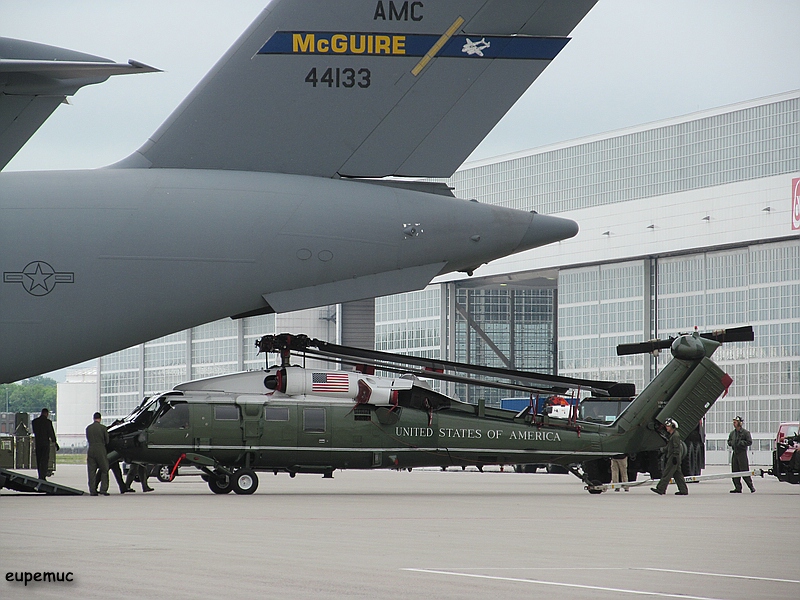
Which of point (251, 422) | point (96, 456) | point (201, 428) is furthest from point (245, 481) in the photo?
point (96, 456)

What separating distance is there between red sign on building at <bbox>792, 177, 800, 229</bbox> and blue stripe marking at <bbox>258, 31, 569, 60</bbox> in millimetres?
32704

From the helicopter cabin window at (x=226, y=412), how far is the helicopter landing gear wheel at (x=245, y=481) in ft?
2.93

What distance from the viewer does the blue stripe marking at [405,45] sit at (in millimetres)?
10828

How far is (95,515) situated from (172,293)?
3.56 m

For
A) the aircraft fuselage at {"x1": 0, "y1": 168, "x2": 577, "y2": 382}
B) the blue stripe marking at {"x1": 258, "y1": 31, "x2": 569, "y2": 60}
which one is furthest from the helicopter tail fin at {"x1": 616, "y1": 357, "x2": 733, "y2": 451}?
the blue stripe marking at {"x1": 258, "y1": 31, "x2": 569, "y2": 60}

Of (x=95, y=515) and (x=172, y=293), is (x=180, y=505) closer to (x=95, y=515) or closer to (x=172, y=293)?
(x=95, y=515)

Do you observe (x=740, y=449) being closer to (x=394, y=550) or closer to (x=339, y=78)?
(x=339, y=78)

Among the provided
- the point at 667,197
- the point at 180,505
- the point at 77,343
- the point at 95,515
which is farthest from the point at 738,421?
the point at 667,197

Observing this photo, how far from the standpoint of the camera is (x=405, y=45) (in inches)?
431

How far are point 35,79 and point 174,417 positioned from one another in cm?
1150

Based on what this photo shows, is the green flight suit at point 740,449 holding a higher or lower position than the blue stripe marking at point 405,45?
lower

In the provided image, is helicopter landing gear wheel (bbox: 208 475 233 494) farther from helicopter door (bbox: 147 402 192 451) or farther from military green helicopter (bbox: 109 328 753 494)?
helicopter door (bbox: 147 402 192 451)

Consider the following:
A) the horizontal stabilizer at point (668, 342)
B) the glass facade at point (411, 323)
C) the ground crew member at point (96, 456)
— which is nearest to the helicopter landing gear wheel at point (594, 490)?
the horizontal stabilizer at point (668, 342)

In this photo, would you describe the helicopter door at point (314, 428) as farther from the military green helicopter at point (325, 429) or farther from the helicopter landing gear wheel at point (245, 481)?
the helicopter landing gear wheel at point (245, 481)
